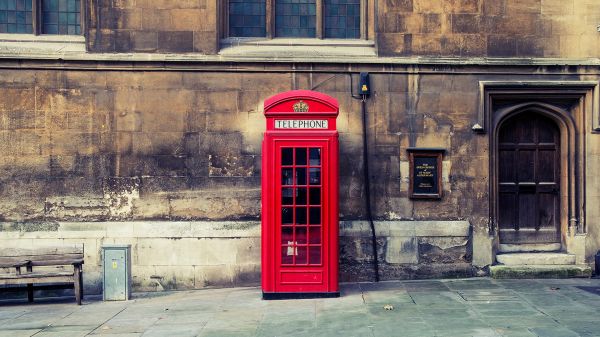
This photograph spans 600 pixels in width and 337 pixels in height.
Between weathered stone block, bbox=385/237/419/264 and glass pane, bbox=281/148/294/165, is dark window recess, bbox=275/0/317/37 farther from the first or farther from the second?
weathered stone block, bbox=385/237/419/264

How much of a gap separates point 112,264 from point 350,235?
12.8 ft

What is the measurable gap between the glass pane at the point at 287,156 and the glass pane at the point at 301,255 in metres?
1.28

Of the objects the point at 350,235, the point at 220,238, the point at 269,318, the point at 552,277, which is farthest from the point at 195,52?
the point at 552,277

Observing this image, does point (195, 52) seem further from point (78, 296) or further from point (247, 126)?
point (78, 296)

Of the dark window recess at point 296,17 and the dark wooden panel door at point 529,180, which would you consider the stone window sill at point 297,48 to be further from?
the dark wooden panel door at point 529,180

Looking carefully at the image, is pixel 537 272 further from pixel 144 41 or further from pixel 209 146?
pixel 144 41

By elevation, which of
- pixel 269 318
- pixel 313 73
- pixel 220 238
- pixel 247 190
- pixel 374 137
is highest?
pixel 313 73

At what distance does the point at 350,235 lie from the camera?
10.8 m

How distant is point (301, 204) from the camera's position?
9.45 metres

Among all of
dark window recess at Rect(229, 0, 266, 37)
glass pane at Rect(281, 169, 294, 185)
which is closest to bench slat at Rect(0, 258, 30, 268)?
glass pane at Rect(281, 169, 294, 185)

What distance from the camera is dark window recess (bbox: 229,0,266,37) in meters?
11.3

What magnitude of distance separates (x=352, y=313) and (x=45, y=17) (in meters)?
7.36

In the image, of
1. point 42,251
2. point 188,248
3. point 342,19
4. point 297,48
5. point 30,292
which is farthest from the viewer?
point 342,19

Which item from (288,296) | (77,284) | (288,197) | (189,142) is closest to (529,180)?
(288,197)
